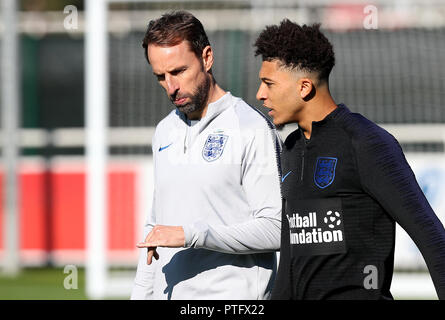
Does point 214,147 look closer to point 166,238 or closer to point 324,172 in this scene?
point 166,238

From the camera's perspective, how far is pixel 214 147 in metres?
3.60

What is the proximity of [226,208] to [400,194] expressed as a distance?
82 centimetres

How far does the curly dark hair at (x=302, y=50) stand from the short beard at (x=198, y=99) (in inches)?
16.4

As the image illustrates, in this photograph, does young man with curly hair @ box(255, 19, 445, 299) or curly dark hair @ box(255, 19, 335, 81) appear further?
curly dark hair @ box(255, 19, 335, 81)

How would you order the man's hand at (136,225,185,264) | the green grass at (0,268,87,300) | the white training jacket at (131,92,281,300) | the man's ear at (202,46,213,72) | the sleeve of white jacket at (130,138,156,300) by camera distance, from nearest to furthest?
1. the man's hand at (136,225,185,264)
2. the white training jacket at (131,92,281,300)
3. the man's ear at (202,46,213,72)
4. the sleeve of white jacket at (130,138,156,300)
5. the green grass at (0,268,87,300)

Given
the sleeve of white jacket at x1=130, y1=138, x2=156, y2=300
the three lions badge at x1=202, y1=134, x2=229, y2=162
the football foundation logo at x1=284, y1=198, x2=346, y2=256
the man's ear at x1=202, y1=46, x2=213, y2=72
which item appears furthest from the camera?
the sleeve of white jacket at x1=130, y1=138, x2=156, y2=300

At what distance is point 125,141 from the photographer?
35.5ft

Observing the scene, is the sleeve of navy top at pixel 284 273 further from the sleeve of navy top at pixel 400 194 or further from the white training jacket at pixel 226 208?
the sleeve of navy top at pixel 400 194

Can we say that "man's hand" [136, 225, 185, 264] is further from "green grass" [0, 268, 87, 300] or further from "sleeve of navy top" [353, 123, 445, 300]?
"green grass" [0, 268, 87, 300]

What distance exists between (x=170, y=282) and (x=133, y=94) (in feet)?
23.3

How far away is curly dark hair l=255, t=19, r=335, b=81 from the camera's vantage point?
10.7ft

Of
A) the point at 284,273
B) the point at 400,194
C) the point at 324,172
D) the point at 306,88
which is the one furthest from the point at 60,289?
the point at 400,194

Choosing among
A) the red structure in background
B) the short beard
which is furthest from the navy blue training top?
the red structure in background
